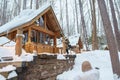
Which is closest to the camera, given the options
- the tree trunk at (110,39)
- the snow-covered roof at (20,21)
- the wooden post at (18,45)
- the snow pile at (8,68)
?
the snow pile at (8,68)

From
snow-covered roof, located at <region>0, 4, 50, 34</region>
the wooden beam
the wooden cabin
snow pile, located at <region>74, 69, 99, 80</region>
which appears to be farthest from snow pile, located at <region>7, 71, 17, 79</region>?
the wooden beam

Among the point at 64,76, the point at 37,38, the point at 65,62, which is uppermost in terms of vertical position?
the point at 37,38

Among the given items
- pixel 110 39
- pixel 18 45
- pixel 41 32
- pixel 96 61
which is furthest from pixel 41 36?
pixel 18 45

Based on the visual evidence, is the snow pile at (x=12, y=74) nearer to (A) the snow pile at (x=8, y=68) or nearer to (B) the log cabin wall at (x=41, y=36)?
(A) the snow pile at (x=8, y=68)

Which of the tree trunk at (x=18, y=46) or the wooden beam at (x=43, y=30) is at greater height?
the wooden beam at (x=43, y=30)

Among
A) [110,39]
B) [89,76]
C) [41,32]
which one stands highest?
[41,32]

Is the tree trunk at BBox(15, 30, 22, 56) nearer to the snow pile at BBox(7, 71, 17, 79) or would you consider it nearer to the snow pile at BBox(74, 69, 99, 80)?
the snow pile at BBox(7, 71, 17, 79)

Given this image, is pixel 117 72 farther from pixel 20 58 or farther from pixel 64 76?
pixel 20 58

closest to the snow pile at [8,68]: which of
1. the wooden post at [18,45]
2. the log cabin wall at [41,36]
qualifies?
the wooden post at [18,45]

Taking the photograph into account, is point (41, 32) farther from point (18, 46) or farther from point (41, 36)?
point (18, 46)

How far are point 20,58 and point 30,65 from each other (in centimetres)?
72

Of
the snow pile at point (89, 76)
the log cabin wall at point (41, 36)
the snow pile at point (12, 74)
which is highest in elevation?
the log cabin wall at point (41, 36)

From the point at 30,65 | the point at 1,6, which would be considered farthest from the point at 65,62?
the point at 1,6

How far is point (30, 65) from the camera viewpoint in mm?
8336
